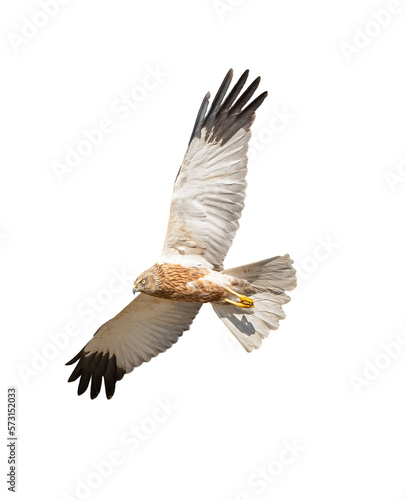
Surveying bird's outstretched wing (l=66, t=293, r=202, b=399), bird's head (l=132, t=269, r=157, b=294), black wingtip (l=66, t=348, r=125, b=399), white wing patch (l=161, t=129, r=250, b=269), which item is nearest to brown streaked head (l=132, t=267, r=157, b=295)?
bird's head (l=132, t=269, r=157, b=294)

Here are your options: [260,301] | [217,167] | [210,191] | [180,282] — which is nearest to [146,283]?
[180,282]

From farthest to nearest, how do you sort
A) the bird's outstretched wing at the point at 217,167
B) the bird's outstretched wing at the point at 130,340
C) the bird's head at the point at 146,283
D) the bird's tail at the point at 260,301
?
the bird's outstretched wing at the point at 130,340 < the bird's tail at the point at 260,301 < the bird's head at the point at 146,283 < the bird's outstretched wing at the point at 217,167

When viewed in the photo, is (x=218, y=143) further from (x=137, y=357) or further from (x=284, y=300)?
(x=137, y=357)

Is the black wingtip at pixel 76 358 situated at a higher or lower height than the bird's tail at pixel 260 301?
lower

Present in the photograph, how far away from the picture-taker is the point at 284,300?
947 centimetres

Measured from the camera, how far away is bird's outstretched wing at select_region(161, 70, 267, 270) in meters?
9.07

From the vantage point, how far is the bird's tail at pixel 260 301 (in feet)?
30.7

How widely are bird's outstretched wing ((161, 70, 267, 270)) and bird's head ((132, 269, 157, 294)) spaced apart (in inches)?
18.1

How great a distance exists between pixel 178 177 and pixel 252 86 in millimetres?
1102

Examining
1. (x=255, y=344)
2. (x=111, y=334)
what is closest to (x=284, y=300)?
(x=255, y=344)

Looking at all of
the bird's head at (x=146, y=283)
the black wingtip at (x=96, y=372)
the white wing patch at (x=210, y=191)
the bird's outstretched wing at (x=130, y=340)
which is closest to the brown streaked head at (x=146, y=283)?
the bird's head at (x=146, y=283)

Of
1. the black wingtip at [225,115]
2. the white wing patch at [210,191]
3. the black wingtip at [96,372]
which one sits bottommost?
the black wingtip at [96,372]

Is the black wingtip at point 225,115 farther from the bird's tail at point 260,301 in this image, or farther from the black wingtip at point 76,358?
the black wingtip at point 76,358

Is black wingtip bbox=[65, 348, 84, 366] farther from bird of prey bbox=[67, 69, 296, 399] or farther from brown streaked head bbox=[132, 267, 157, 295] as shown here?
brown streaked head bbox=[132, 267, 157, 295]
